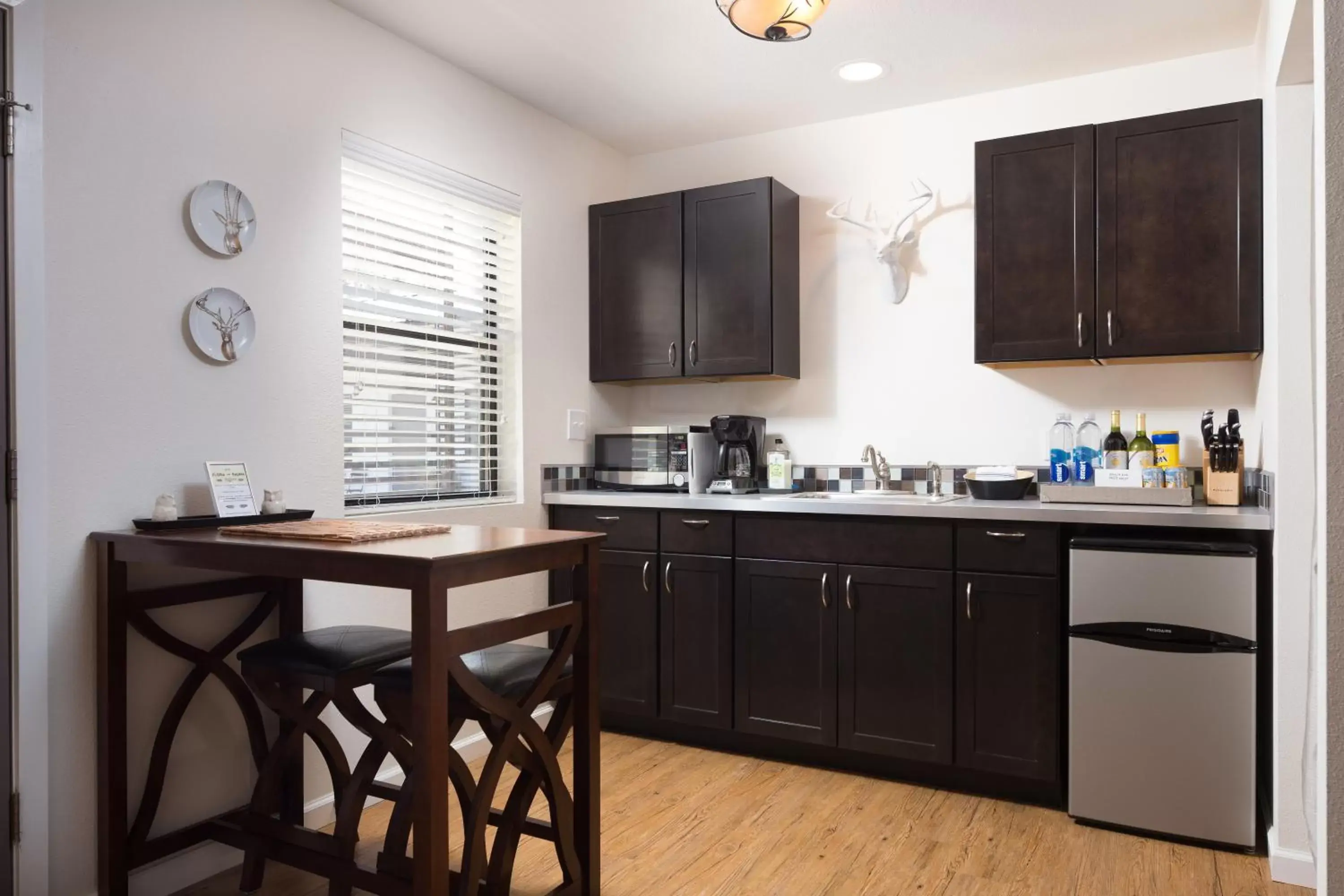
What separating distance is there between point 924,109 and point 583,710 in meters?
2.84

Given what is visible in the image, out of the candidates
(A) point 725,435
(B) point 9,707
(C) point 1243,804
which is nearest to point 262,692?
(B) point 9,707

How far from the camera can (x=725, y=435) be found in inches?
147

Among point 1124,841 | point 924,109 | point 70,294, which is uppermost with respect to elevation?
point 924,109

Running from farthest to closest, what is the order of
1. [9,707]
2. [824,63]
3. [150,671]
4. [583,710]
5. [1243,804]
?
[824,63] < [1243,804] < [150,671] < [583,710] < [9,707]

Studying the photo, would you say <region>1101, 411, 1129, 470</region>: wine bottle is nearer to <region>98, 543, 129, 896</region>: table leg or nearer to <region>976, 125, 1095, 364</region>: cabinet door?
<region>976, 125, 1095, 364</region>: cabinet door

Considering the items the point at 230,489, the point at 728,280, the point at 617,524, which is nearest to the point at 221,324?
the point at 230,489

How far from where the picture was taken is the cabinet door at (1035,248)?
10.0 feet

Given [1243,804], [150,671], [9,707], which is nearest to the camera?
[9,707]

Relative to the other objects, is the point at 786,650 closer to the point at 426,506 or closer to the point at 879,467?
the point at 879,467

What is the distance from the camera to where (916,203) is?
3.67m

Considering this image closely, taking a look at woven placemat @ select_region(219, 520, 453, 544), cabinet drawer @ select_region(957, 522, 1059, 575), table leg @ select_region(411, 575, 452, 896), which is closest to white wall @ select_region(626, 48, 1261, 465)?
cabinet drawer @ select_region(957, 522, 1059, 575)

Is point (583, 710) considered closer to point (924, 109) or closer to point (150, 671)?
point (150, 671)

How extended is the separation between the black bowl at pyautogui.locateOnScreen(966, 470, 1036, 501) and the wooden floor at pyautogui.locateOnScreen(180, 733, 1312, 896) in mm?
1010

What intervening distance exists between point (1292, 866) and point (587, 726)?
6.23 feet
